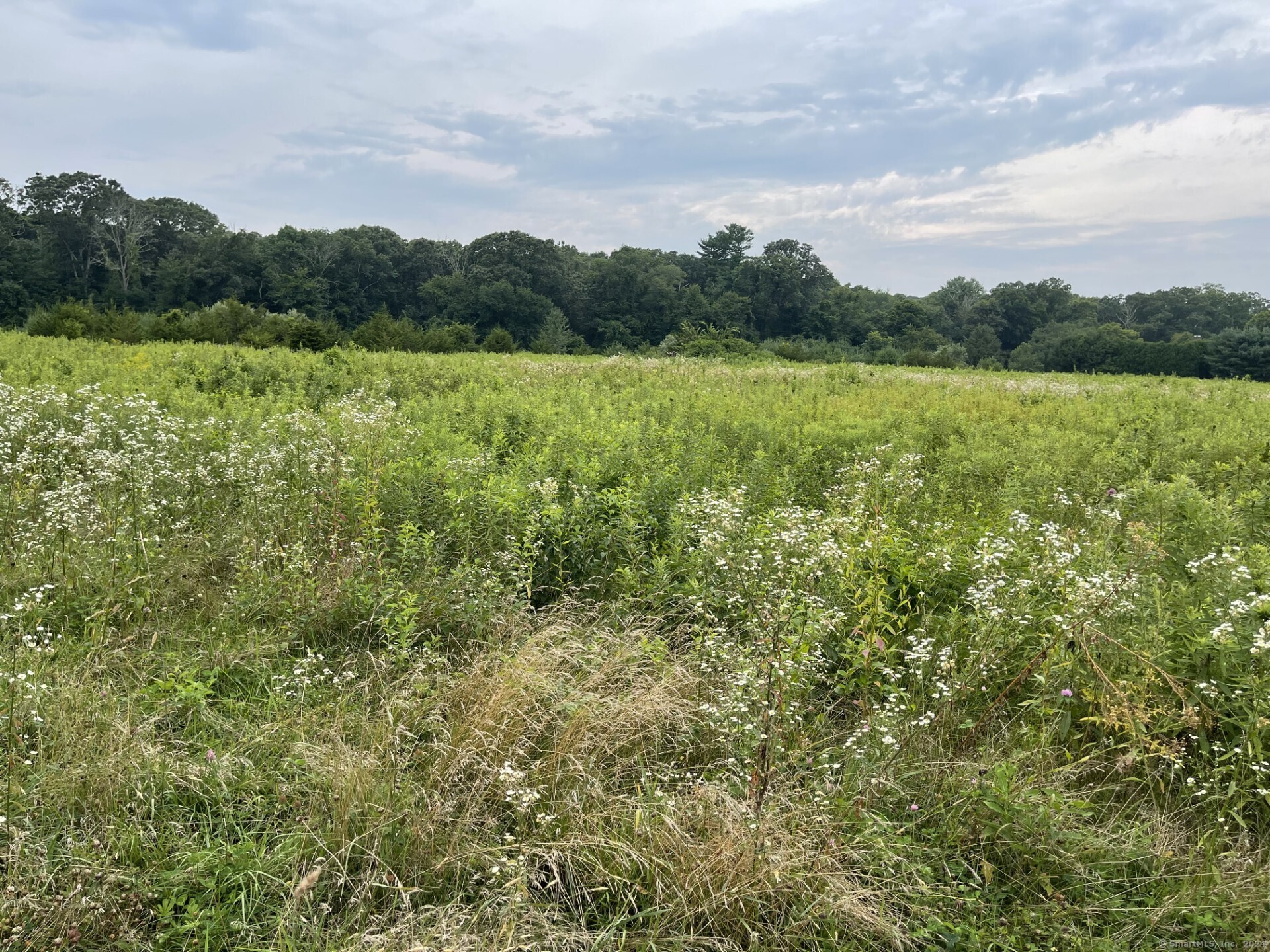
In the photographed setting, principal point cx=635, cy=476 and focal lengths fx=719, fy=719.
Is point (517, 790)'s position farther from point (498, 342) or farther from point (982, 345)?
point (982, 345)

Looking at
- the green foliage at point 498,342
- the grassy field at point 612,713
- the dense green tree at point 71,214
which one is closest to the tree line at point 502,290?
the dense green tree at point 71,214

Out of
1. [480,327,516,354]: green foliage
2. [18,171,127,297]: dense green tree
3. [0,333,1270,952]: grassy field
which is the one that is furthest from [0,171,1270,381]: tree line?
[0,333,1270,952]: grassy field

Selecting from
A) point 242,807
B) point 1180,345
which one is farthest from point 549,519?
point 1180,345

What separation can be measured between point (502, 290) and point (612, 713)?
62.7 meters

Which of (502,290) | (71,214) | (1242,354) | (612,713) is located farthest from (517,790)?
(71,214)

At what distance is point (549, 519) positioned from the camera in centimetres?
489

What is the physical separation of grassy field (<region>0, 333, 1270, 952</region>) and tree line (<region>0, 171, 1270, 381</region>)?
4204 cm

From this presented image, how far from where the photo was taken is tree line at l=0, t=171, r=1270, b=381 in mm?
57344

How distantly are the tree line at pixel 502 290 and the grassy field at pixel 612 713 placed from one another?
4204 centimetres

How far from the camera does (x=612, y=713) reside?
10.3 feet

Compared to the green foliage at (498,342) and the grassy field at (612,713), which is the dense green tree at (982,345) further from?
the grassy field at (612,713)

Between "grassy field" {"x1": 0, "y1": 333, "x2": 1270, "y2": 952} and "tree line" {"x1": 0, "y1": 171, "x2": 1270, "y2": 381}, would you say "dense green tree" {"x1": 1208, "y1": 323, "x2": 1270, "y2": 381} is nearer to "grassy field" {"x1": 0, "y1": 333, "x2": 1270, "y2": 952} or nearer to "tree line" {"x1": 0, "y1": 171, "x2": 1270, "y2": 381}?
"tree line" {"x1": 0, "y1": 171, "x2": 1270, "y2": 381}

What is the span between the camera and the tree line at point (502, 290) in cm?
5734

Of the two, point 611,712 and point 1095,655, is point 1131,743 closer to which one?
point 1095,655
